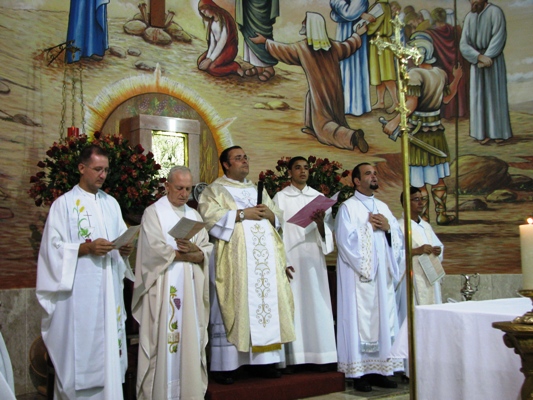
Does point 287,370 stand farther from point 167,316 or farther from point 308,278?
point 167,316

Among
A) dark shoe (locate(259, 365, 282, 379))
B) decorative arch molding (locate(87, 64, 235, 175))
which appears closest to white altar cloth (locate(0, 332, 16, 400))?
dark shoe (locate(259, 365, 282, 379))

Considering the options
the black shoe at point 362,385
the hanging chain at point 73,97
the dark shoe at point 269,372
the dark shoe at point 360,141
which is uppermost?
the hanging chain at point 73,97

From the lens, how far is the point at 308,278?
7434mm

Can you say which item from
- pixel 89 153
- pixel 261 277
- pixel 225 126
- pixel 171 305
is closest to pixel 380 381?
pixel 261 277

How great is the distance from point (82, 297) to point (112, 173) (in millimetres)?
1639

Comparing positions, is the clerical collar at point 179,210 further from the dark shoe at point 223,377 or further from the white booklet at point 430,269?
the white booklet at point 430,269

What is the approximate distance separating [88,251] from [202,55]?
4.60 meters

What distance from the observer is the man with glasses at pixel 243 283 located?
6.57 meters

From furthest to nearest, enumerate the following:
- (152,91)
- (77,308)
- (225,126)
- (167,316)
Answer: (225,126), (152,91), (167,316), (77,308)

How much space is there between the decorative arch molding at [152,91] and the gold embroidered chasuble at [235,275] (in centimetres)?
223

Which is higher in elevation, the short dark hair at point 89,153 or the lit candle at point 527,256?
the short dark hair at point 89,153

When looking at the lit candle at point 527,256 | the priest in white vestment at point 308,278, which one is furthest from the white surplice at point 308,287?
the lit candle at point 527,256

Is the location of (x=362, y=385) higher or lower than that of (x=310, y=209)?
lower

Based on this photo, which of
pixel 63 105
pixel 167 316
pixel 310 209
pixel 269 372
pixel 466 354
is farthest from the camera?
pixel 63 105
